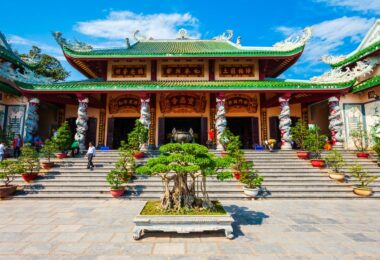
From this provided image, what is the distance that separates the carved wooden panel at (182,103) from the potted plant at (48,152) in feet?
22.7

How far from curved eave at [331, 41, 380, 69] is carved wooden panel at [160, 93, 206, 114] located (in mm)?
10308

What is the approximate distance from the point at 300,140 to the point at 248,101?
4.93 m

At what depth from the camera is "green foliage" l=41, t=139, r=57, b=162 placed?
9292 millimetres

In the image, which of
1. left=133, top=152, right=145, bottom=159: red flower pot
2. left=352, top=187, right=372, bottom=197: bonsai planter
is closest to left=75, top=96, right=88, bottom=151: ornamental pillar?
left=133, top=152, right=145, bottom=159: red flower pot

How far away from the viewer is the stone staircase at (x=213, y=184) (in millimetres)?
7410

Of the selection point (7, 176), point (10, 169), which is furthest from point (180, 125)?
point (7, 176)

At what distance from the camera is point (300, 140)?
35.3 ft

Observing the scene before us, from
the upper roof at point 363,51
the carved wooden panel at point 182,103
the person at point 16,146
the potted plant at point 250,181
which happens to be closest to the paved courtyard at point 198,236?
the potted plant at point 250,181

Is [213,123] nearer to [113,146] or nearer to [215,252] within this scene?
[113,146]

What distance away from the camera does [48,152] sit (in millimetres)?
9391

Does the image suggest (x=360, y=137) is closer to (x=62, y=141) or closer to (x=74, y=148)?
(x=74, y=148)

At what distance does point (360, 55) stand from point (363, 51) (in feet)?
0.88

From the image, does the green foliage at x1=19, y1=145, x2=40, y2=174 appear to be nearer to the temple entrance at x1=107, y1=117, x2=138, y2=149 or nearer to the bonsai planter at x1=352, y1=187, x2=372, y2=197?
the temple entrance at x1=107, y1=117, x2=138, y2=149

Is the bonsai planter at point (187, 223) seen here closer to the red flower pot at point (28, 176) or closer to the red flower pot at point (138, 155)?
the red flower pot at point (138, 155)
